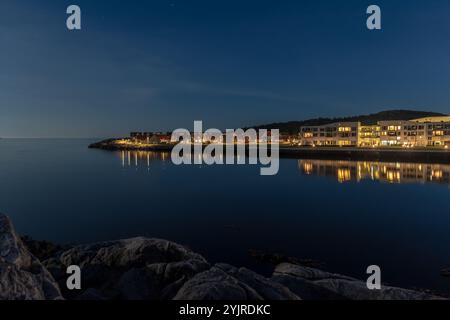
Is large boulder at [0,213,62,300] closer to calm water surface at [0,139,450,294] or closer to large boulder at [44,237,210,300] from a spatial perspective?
large boulder at [44,237,210,300]

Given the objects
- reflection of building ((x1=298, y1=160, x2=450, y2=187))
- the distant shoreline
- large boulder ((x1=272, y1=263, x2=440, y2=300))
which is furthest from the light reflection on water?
large boulder ((x1=272, y1=263, x2=440, y2=300))

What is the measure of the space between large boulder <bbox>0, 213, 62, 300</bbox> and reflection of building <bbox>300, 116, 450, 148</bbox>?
107516mm

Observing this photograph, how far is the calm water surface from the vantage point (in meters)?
16.8

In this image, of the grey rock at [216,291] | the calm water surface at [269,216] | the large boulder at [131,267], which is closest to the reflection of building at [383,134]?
the calm water surface at [269,216]

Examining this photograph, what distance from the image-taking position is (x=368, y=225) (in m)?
23.1

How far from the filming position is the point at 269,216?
26.0m

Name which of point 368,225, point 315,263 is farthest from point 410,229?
point 315,263

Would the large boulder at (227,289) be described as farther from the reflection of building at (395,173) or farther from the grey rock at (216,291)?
the reflection of building at (395,173)

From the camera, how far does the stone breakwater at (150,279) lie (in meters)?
6.54

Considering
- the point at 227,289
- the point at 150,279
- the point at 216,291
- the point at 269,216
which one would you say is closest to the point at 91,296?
the point at 150,279

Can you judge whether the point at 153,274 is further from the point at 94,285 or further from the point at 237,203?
the point at 237,203

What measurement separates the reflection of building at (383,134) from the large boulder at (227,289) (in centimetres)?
10410
